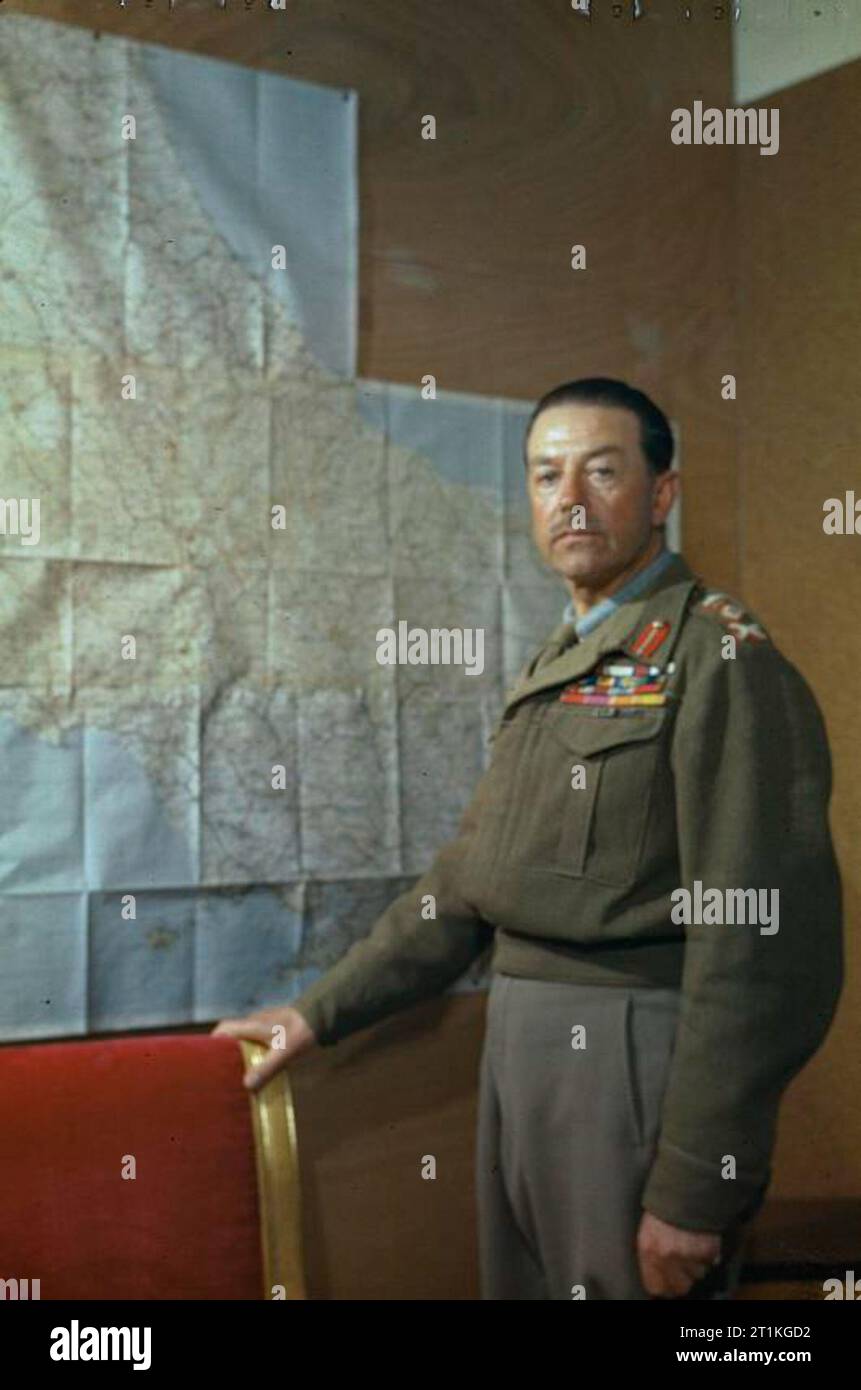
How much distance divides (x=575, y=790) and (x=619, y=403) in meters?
0.49

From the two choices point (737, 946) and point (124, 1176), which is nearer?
point (124, 1176)

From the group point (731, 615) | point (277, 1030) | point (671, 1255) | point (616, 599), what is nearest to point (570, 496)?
point (616, 599)

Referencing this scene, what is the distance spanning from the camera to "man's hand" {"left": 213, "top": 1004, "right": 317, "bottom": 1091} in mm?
1592

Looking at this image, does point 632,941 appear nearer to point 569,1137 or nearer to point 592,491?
point 569,1137

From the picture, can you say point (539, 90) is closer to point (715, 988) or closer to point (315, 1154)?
point (715, 988)

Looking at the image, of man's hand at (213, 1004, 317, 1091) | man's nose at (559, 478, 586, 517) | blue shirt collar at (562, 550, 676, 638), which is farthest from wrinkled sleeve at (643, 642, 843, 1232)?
man's hand at (213, 1004, 317, 1091)

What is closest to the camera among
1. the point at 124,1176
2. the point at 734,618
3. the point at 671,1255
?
the point at 124,1176

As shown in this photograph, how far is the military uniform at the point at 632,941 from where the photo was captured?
1.56 m

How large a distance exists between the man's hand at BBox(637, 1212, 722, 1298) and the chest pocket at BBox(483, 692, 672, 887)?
0.40m

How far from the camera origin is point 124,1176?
1.43 meters

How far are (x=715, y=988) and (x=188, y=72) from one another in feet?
3.99

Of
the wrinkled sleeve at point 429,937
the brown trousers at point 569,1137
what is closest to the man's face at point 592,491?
the wrinkled sleeve at point 429,937
